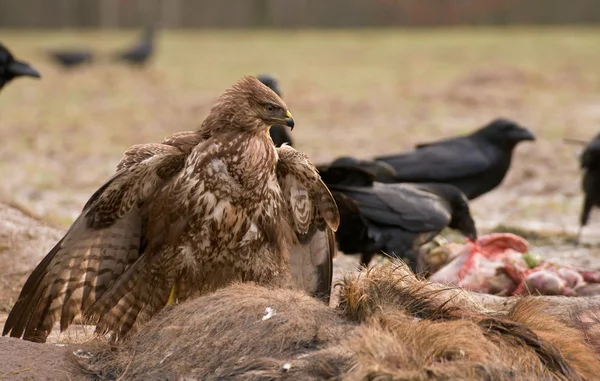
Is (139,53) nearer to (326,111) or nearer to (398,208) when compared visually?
(326,111)

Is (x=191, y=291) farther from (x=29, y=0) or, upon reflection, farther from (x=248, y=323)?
(x=29, y=0)

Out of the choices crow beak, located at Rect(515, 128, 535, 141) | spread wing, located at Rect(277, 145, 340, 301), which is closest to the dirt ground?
crow beak, located at Rect(515, 128, 535, 141)

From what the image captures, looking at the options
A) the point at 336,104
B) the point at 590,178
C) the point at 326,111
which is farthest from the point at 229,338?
the point at 336,104

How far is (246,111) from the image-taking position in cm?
470

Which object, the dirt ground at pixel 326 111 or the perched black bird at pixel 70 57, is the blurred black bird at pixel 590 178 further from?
the perched black bird at pixel 70 57

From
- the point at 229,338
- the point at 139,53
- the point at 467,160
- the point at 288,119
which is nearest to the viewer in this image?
the point at 229,338

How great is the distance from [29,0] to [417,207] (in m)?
38.4

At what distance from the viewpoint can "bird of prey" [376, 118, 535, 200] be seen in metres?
8.45

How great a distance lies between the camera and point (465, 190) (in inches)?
344

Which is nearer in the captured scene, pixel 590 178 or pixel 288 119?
pixel 288 119

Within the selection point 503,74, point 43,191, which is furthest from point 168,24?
point 43,191

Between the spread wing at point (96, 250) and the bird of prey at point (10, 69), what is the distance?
18.2ft

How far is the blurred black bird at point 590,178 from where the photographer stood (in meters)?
8.80

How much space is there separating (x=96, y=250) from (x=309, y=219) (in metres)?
1.01
